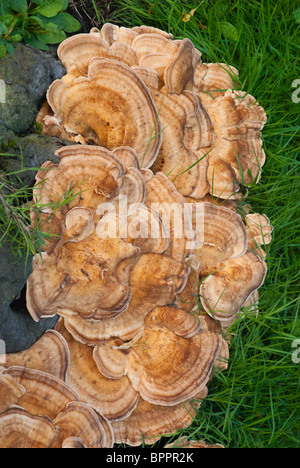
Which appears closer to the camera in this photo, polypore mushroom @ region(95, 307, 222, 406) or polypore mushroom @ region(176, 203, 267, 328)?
polypore mushroom @ region(95, 307, 222, 406)

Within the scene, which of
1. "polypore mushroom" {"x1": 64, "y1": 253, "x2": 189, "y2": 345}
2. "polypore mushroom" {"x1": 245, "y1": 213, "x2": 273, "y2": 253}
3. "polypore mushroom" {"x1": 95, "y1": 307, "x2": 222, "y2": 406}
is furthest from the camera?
"polypore mushroom" {"x1": 245, "y1": 213, "x2": 273, "y2": 253}

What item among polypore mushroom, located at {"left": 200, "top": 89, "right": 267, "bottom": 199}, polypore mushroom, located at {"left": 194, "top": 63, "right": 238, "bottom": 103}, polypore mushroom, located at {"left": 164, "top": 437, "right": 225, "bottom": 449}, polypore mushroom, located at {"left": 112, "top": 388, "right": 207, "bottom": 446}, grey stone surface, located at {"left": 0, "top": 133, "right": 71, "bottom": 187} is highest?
polypore mushroom, located at {"left": 194, "top": 63, "right": 238, "bottom": 103}

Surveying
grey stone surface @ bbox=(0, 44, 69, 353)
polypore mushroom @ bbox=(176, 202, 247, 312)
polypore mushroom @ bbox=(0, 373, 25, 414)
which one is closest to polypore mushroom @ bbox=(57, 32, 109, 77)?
grey stone surface @ bbox=(0, 44, 69, 353)

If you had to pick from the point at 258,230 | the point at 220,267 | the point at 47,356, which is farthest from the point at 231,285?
the point at 47,356

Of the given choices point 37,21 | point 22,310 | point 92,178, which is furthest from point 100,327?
point 37,21

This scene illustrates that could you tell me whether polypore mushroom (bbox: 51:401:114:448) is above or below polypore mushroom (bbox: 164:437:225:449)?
above

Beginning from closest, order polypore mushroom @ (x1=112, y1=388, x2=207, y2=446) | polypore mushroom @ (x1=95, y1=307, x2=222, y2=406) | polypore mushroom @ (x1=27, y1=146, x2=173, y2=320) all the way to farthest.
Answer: polypore mushroom @ (x1=27, y1=146, x2=173, y2=320) → polypore mushroom @ (x1=95, y1=307, x2=222, y2=406) → polypore mushroom @ (x1=112, y1=388, x2=207, y2=446)

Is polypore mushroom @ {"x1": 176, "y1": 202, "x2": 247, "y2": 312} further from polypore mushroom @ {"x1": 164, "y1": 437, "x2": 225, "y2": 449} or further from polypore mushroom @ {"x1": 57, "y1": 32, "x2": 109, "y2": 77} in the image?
polypore mushroom @ {"x1": 57, "y1": 32, "x2": 109, "y2": 77}

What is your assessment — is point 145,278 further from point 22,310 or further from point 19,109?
point 19,109
